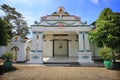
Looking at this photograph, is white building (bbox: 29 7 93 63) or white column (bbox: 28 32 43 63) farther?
white building (bbox: 29 7 93 63)

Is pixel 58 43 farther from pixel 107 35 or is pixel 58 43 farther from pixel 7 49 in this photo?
pixel 107 35

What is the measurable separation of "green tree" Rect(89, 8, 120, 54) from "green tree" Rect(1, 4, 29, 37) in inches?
665

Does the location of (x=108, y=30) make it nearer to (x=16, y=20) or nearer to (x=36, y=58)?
(x=36, y=58)

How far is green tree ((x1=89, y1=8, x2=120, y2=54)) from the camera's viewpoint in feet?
32.5

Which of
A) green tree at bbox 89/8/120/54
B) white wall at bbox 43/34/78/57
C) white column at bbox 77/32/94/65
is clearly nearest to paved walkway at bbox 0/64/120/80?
green tree at bbox 89/8/120/54

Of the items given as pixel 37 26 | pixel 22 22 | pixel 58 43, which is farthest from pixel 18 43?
pixel 22 22

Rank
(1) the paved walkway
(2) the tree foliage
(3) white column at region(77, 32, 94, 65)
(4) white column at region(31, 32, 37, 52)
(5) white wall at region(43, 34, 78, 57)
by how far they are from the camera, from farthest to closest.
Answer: (5) white wall at region(43, 34, 78, 57)
(3) white column at region(77, 32, 94, 65)
(4) white column at region(31, 32, 37, 52)
(2) the tree foliage
(1) the paved walkway

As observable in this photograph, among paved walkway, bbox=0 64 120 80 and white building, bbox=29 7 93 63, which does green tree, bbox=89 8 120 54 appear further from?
white building, bbox=29 7 93 63

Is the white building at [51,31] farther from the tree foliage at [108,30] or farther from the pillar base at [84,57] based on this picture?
the tree foliage at [108,30]

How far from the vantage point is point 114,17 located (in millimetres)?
10312

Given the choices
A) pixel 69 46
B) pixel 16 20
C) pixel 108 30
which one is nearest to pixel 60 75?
pixel 108 30

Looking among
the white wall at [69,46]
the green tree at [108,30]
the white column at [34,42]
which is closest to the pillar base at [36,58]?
the white column at [34,42]

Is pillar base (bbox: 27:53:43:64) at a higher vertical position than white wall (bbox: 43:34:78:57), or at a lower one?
lower

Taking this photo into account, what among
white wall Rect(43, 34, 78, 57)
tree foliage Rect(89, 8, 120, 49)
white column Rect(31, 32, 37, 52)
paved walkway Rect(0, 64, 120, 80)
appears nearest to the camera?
paved walkway Rect(0, 64, 120, 80)
